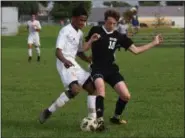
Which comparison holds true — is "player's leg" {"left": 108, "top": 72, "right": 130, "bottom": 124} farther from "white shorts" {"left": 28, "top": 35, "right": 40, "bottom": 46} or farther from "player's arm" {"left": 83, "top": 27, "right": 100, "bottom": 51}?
"white shorts" {"left": 28, "top": 35, "right": 40, "bottom": 46}

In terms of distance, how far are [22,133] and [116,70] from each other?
192 cm

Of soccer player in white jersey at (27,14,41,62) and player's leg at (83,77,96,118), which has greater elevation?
player's leg at (83,77,96,118)

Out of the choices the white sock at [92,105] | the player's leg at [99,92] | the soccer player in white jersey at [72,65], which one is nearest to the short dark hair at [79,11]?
the soccer player in white jersey at [72,65]

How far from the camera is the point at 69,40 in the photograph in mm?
8695

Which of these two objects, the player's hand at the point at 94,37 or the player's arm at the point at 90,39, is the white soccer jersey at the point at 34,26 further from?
the player's hand at the point at 94,37

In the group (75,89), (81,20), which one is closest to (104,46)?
(81,20)

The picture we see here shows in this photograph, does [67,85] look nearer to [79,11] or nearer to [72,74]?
[72,74]

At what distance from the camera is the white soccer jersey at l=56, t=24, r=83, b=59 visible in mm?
8609

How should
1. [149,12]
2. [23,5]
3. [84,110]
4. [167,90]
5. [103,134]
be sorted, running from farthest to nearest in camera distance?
[149,12], [23,5], [167,90], [84,110], [103,134]

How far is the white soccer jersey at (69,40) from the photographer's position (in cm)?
861

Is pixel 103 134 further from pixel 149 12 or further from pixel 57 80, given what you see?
pixel 149 12

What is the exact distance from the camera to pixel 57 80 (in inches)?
633

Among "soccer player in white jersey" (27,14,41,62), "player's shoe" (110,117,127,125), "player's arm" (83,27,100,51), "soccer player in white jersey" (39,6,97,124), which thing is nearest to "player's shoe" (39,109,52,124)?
"soccer player in white jersey" (39,6,97,124)

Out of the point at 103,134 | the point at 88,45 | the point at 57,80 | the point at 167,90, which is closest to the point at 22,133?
the point at 103,134
